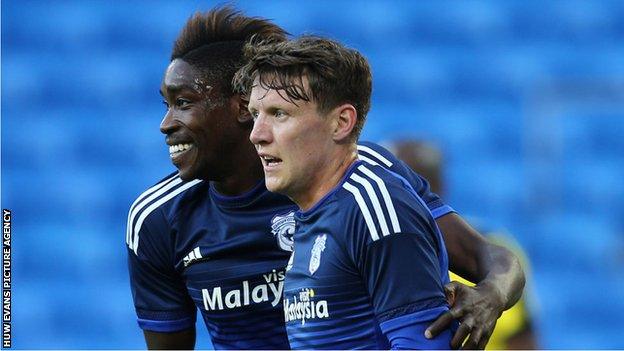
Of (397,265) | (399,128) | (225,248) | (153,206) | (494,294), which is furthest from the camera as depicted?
(399,128)

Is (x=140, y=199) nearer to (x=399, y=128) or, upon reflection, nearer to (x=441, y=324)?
(x=441, y=324)

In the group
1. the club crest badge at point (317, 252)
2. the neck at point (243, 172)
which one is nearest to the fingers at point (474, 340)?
the club crest badge at point (317, 252)

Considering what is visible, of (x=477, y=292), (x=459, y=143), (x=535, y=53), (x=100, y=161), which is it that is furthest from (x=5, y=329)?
(x=535, y=53)

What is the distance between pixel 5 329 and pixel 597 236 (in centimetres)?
443

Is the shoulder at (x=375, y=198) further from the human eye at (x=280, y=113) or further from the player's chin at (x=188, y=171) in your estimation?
the player's chin at (x=188, y=171)

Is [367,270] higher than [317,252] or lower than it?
lower

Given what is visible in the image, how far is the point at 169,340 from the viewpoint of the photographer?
4.00 m

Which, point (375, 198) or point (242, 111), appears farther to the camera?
point (242, 111)

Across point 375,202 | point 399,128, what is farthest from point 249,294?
point 399,128

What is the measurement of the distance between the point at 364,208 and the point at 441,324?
329 mm

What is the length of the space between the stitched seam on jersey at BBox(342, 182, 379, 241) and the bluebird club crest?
1.74 feet

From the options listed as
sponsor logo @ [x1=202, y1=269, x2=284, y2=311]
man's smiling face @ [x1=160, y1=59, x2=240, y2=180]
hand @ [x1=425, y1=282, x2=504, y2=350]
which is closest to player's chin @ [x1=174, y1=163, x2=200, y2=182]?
man's smiling face @ [x1=160, y1=59, x2=240, y2=180]

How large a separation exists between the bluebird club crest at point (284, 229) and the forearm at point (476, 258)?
422mm

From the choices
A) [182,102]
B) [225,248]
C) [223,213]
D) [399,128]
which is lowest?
[225,248]
